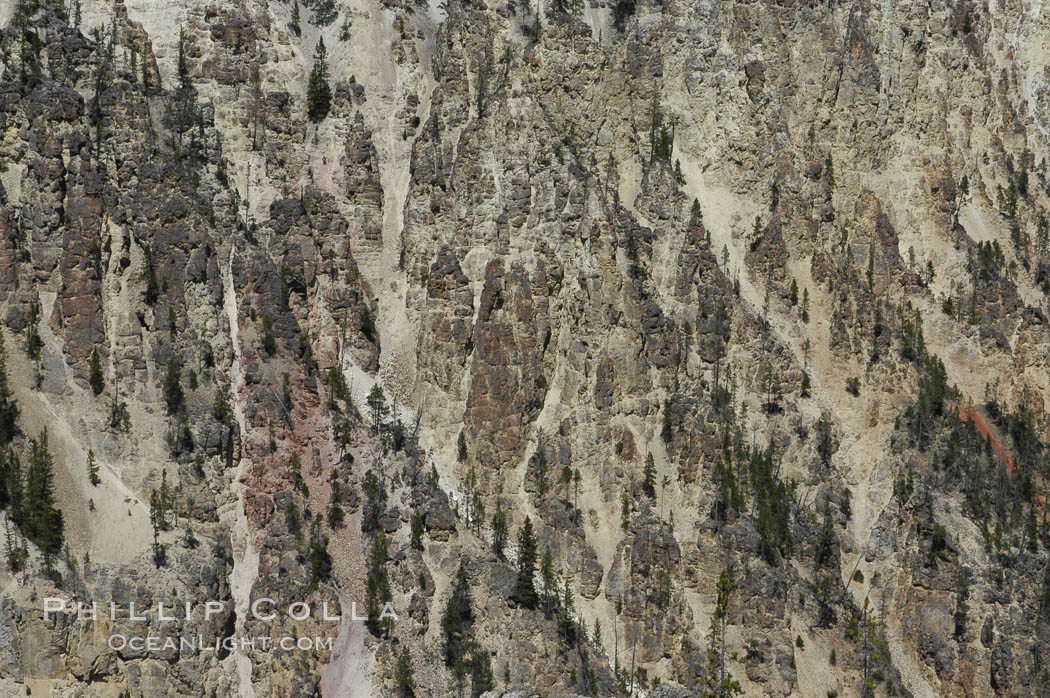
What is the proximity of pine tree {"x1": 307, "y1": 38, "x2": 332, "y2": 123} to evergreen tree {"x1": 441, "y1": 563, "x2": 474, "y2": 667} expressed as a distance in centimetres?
4457

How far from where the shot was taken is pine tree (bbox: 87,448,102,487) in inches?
4604

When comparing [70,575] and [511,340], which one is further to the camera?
[511,340]

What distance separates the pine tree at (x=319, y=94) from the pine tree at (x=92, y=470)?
124 feet

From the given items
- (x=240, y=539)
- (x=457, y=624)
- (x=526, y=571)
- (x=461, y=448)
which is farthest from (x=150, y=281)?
(x=526, y=571)

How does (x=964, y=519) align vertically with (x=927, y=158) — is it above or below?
below

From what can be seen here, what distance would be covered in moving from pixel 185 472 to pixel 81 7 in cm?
4249

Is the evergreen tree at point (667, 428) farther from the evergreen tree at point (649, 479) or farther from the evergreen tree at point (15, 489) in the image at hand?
the evergreen tree at point (15, 489)

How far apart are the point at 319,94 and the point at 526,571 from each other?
46.9 metres

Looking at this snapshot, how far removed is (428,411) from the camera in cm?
13050

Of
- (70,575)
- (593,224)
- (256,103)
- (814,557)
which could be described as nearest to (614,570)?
(814,557)

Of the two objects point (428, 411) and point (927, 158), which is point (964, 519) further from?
point (428, 411)

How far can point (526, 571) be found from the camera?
12100 cm

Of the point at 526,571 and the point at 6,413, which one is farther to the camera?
the point at 526,571

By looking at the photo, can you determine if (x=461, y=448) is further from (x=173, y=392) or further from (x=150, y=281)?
(x=150, y=281)
